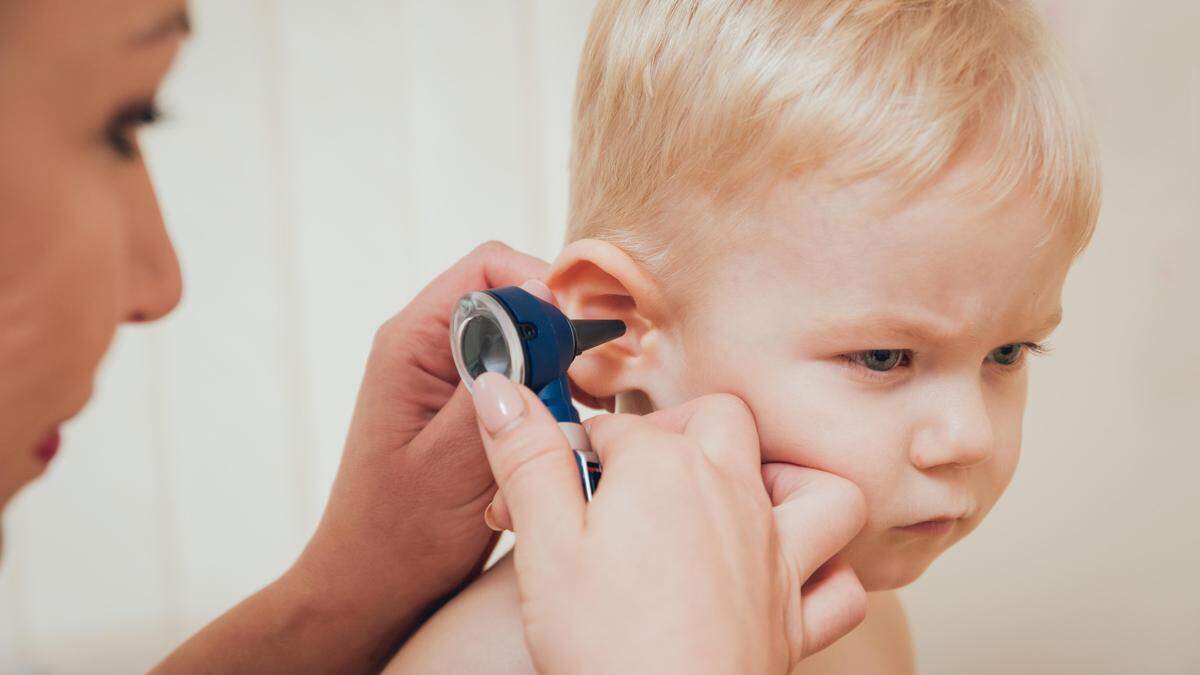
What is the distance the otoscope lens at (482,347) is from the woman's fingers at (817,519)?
0.21 meters

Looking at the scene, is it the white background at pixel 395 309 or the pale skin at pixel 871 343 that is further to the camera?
the white background at pixel 395 309

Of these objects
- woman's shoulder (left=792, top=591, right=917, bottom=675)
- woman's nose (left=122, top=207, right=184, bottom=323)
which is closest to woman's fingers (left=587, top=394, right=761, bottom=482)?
woman's nose (left=122, top=207, right=184, bottom=323)

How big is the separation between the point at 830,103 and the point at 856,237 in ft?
0.30

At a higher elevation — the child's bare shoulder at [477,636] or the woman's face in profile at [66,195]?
the woman's face in profile at [66,195]

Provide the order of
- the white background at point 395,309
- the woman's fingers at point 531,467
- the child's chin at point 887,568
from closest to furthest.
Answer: the woman's fingers at point 531,467 → the child's chin at point 887,568 → the white background at point 395,309

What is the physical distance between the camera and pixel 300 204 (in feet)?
4.23

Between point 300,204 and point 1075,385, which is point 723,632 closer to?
point 300,204

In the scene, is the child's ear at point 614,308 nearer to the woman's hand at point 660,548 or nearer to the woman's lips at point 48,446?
the woman's hand at point 660,548

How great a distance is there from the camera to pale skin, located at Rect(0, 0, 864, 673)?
1.37 ft

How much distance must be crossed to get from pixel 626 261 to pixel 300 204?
26.8 inches

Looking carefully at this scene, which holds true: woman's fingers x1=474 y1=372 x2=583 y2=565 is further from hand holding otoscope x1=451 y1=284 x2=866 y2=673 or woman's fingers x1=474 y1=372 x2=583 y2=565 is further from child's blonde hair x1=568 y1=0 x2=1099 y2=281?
child's blonde hair x1=568 y1=0 x2=1099 y2=281

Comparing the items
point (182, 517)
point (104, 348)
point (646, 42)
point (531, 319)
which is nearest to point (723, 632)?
point (531, 319)

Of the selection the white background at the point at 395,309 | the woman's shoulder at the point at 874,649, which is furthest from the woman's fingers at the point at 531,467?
the white background at the point at 395,309

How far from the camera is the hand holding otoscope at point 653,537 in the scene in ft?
1.64
